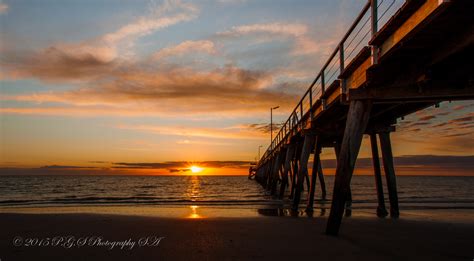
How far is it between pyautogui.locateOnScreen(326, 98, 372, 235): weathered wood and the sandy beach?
0.92 meters

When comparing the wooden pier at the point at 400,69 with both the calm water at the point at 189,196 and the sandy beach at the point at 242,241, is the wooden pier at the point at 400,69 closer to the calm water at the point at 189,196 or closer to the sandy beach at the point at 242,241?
the sandy beach at the point at 242,241

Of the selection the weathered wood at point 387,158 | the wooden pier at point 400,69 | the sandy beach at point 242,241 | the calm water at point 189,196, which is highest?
the wooden pier at point 400,69

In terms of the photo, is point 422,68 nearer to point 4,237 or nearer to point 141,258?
point 141,258

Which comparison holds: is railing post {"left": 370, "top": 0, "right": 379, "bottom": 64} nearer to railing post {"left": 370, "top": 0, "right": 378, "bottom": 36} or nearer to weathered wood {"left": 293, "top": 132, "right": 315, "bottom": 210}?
railing post {"left": 370, "top": 0, "right": 378, "bottom": 36}

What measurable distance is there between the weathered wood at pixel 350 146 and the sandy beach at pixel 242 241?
917mm

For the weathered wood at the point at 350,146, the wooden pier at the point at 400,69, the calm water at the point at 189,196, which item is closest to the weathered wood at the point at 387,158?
the wooden pier at the point at 400,69

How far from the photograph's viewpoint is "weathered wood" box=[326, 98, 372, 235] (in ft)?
27.2

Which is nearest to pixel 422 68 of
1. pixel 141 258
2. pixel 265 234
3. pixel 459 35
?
pixel 459 35

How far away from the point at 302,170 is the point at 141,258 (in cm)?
1061

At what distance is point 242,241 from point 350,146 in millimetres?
3145

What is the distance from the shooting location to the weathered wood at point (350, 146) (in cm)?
829

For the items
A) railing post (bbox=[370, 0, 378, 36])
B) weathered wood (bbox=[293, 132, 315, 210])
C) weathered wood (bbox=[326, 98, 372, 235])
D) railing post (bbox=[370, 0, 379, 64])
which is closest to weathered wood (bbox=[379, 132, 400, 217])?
weathered wood (bbox=[293, 132, 315, 210])

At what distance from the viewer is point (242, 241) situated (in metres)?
8.16

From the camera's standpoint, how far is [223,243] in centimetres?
790
